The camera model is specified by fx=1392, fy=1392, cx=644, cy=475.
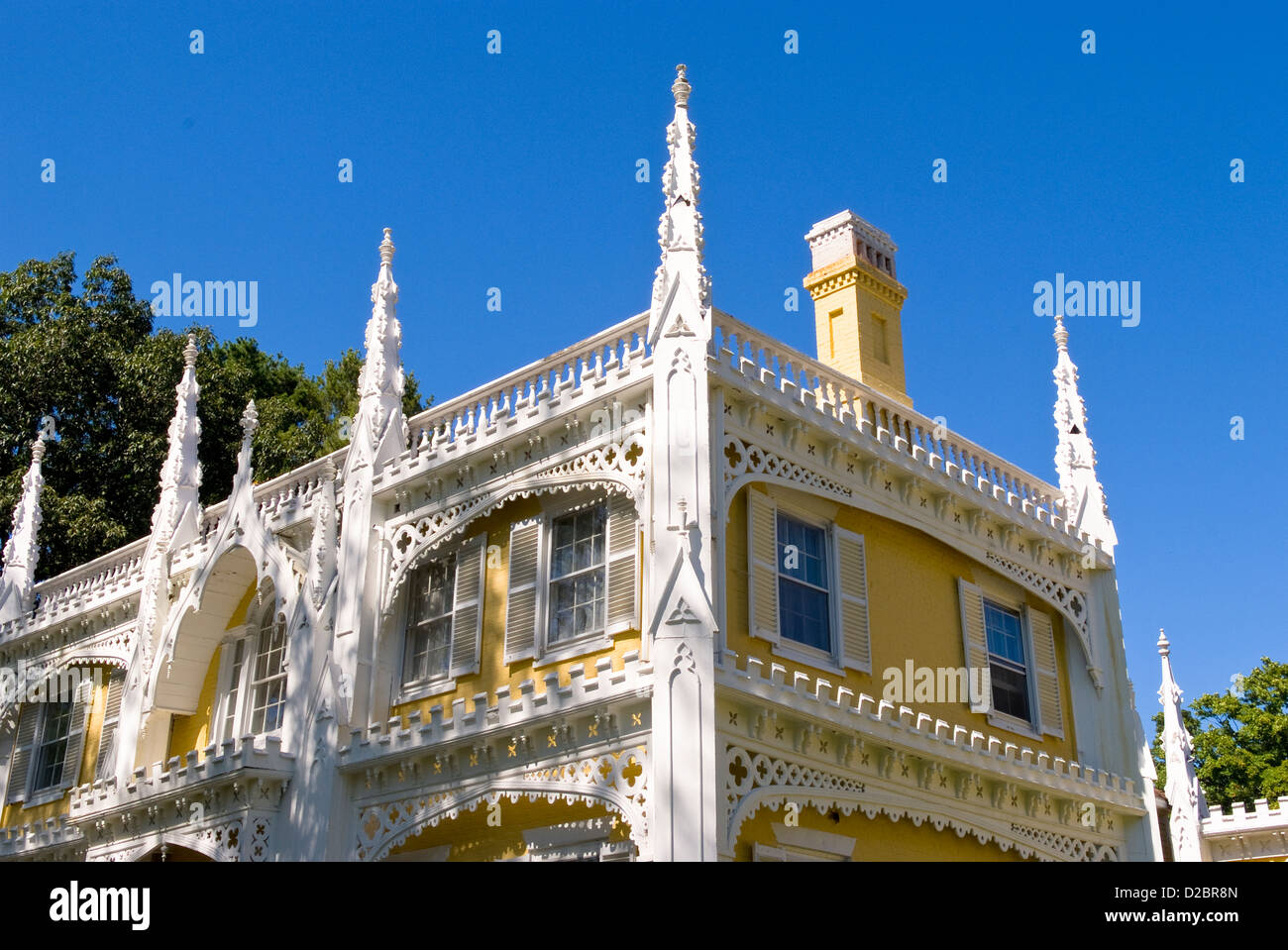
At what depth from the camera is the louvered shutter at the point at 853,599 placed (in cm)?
1680

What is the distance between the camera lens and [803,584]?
1678 cm

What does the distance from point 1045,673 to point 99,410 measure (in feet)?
80.0

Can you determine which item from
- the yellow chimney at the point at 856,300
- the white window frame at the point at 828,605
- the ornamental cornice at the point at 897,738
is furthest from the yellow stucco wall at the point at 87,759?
the yellow chimney at the point at 856,300

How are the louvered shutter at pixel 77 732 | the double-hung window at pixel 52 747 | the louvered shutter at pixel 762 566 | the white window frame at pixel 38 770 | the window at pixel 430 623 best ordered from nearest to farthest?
the louvered shutter at pixel 762 566, the window at pixel 430 623, the louvered shutter at pixel 77 732, the white window frame at pixel 38 770, the double-hung window at pixel 52 747

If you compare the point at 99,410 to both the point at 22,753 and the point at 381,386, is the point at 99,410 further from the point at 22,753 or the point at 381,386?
the point at 381,386

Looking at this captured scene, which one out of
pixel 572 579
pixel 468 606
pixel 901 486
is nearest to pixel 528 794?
pixel 572 579

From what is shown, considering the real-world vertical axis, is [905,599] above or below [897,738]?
above

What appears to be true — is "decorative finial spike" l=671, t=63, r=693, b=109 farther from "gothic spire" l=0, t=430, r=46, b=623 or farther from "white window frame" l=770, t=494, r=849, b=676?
"gothic spire" l=0, t=430, r=46, b=623

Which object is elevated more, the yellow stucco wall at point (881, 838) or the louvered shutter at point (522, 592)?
the louvered shutter at point (522, 592)

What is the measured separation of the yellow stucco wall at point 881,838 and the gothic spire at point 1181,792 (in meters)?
5.04

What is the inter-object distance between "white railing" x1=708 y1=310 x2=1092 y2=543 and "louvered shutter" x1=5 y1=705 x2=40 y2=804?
15008 millimetres

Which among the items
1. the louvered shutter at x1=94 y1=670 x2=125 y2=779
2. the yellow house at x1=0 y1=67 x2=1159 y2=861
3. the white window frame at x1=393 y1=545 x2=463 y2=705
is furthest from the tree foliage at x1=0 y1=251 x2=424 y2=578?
the white window frame at x1=393 y1=545 x2=463 y2=705

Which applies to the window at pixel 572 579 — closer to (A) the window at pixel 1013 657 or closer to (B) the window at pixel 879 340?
(A) the window at pixel 1013 657
